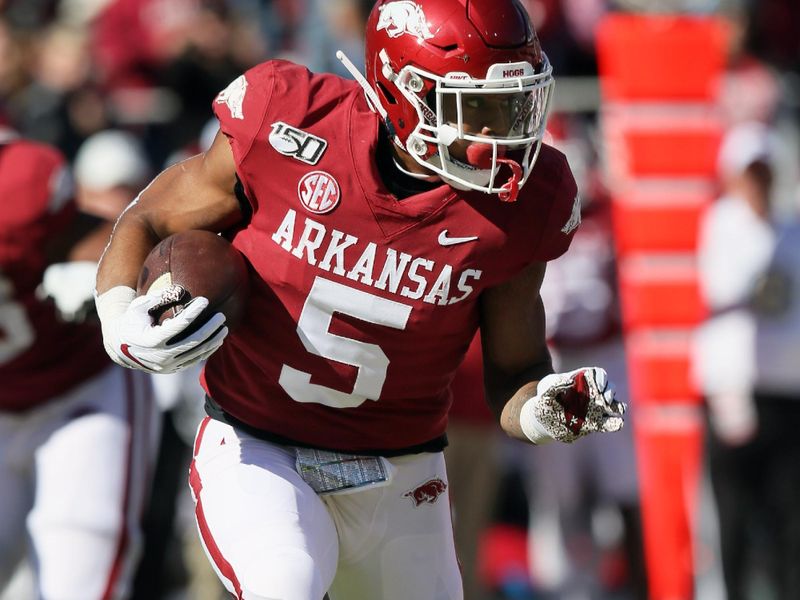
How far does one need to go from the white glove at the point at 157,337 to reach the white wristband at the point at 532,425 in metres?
0.65

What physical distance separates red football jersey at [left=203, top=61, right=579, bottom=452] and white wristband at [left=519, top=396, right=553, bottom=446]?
24 cm

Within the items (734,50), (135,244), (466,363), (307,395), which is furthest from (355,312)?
(734,50)

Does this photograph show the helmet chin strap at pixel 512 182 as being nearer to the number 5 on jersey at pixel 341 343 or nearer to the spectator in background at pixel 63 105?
the number 5 on jersey at pixel 341 343

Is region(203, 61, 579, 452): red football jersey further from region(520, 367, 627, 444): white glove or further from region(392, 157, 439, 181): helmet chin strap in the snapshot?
region(520, 367, 627, 444): white glove

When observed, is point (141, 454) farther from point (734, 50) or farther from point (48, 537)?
point (734, 50)

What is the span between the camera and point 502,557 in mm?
6957

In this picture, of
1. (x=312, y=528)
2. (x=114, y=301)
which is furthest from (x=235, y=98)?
(x=312, y=528)

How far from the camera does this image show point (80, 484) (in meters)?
3.97

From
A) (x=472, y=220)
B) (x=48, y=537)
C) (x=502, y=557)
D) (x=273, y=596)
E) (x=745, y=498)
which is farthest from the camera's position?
(x=502, y=557)

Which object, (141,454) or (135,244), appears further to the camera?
(141,454)

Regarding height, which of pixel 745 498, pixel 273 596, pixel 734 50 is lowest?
pixel 745 498

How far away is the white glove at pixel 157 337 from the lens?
9.41 ft

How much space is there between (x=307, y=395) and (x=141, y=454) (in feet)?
3.64

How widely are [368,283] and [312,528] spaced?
518 millimetres
